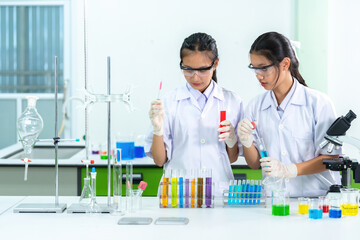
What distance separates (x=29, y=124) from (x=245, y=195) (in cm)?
95

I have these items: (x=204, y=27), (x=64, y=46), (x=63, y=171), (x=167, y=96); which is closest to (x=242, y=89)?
(x=204, y=27)

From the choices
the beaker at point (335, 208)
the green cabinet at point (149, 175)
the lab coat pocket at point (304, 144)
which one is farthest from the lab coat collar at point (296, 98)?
the green cabinet at point (149, 175)

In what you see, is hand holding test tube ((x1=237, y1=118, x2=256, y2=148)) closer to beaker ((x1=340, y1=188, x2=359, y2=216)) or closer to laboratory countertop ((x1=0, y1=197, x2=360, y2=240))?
laboratory countertop ((x1=0, y1=197, x2=360, y2=240))

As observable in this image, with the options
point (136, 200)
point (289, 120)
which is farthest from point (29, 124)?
point (289, 120)

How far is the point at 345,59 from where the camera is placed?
179 inches

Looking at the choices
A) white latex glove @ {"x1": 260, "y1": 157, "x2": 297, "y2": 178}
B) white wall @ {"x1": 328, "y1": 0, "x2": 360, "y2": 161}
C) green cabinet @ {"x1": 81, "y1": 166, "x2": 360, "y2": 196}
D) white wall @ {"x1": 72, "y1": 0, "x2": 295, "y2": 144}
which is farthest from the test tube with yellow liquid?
white wall @ {"x1": 72, "y1": 0, "x2": 295, "y2": 144}

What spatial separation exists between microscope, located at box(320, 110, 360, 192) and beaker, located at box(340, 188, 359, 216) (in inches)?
2.9

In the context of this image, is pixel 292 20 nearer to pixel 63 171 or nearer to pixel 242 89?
pixel 242 89

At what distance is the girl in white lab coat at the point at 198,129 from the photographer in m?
2.62

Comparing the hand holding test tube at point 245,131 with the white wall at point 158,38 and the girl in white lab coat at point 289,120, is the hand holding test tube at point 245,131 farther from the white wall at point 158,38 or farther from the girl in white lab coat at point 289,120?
the white wall at point 158,38

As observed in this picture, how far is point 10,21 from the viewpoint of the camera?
19.6 feet

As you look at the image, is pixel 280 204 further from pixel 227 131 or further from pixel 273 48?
pixel 273 48

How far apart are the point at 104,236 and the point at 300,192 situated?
1.01 m

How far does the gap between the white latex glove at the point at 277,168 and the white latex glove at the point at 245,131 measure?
13 cm
